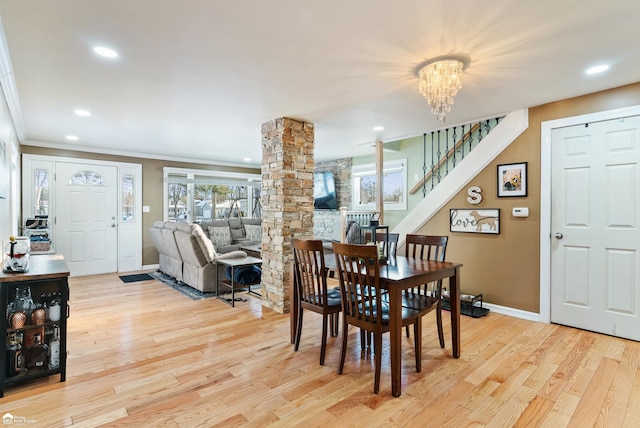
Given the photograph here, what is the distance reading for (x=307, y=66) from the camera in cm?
260

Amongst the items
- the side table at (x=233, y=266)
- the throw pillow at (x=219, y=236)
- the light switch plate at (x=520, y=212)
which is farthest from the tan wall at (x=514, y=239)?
the throw pillow at (x=219, y=236)

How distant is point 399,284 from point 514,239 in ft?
7.57

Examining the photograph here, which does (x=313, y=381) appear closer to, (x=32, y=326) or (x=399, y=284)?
(x=399, y=284)

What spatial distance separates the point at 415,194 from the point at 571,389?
4225 mm

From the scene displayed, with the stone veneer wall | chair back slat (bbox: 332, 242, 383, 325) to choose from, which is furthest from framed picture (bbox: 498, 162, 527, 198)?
the stone veneer wall

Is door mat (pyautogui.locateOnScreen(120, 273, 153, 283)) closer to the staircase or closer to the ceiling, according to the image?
the ceiling

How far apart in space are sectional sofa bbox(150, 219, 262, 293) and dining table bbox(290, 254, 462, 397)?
2.18 meters

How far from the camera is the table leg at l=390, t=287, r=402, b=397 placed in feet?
7.01

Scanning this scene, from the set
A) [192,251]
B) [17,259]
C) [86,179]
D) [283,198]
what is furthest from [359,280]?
[86,179]

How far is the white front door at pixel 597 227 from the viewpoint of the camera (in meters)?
3.02

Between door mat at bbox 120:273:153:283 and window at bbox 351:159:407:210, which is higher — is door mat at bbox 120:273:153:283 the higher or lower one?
the lower one

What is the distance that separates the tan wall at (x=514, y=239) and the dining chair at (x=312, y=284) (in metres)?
2.07

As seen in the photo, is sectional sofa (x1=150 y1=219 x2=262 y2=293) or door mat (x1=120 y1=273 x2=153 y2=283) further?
door mat (x1=120 y1=273 x2=153 y2=283)

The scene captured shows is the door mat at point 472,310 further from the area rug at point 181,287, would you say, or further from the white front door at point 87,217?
the white front door at point 87,217
